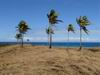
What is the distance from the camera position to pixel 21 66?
33.0 meters

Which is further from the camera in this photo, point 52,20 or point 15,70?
point 52,20

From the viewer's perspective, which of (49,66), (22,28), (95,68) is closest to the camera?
(49,66)

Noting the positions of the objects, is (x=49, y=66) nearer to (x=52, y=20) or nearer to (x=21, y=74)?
(x=21, y=74)

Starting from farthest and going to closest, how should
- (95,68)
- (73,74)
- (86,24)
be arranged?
(86,24) < (95,68) < (73,74)

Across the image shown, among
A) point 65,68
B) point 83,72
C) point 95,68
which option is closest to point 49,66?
point 65,68

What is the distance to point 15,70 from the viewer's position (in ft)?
101

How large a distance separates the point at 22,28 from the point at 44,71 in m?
74.6

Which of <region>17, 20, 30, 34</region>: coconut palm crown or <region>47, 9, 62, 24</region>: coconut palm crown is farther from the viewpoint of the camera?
<region>17, 20, 30, 34</region>: coconut palm crown

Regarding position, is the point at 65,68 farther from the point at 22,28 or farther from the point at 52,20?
the point at 22,28

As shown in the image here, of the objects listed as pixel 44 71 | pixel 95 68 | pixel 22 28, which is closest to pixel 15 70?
pixel 44 71

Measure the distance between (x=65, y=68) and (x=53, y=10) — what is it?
4279 centimetres

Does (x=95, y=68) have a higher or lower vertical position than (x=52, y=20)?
lower

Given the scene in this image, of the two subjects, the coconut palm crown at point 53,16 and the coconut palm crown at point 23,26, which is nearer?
the coconut palm crown at point 53,16

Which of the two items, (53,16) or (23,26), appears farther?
(23,26)
